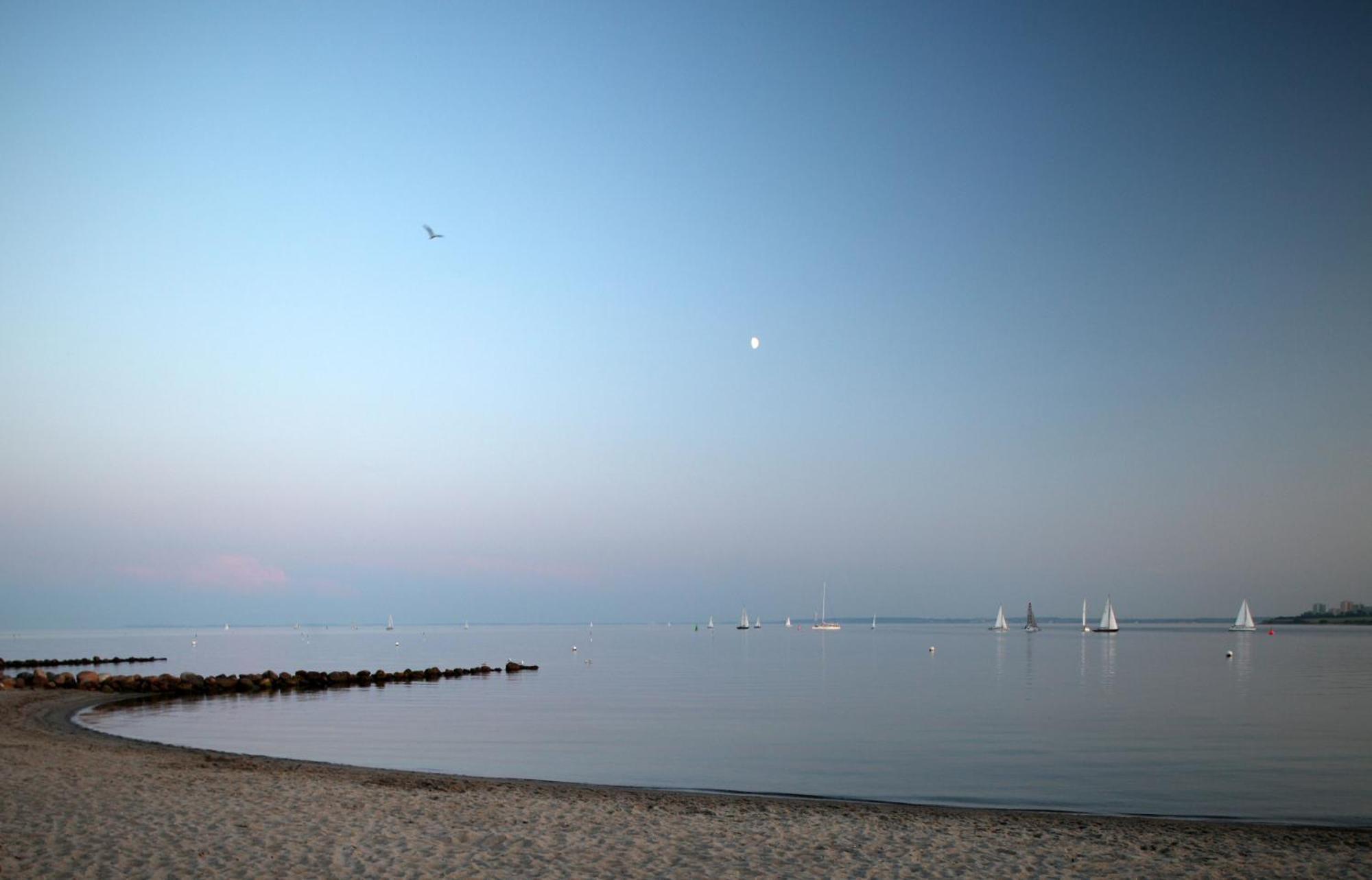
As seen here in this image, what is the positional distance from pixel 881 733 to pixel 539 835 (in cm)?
2144

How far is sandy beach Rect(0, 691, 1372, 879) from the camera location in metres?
Result: 12.5

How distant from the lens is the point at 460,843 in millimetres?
13766

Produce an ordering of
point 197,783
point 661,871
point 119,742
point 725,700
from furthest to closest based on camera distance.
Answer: point 725,700
point 119,742
point 197,783
point 661,871

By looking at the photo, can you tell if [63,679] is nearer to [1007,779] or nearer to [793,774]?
[793,774]

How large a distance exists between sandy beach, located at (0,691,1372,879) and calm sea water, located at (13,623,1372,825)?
371 cm

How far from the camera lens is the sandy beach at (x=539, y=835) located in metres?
12.5

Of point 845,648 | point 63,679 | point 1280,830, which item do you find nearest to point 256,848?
point 1280,830

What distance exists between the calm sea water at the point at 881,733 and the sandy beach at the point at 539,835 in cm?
371

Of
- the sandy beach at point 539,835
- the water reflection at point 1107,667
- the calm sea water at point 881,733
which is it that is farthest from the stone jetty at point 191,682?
the water reflection at point 1107,667

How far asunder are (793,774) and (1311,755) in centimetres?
1625

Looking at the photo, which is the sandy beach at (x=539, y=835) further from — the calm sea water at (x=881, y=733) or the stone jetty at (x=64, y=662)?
the stone jetty at (x=64, y=662)

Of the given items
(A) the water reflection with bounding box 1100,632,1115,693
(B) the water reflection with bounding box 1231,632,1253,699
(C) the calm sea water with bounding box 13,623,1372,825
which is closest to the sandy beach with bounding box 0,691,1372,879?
(C) the calm sea water with bounding box 13,623,1372,825

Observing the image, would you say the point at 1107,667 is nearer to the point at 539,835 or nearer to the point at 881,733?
the point at 881,733

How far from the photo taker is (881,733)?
33438 mm
